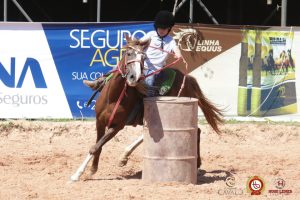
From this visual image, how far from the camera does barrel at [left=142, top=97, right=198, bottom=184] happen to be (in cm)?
881

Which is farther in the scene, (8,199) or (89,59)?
(89,59)

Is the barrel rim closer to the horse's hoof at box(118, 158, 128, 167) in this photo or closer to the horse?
the horse

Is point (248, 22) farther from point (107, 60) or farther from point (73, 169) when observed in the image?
point (73, 169)

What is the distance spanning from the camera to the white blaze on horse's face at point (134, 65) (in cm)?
839

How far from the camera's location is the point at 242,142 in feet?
43.1

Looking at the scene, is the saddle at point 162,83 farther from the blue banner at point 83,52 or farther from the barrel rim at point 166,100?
the blue banner at point 83,52

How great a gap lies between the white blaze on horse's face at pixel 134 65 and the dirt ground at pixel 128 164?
138cm

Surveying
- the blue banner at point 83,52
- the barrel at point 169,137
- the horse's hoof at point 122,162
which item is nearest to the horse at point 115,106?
the barrel at point 169,137

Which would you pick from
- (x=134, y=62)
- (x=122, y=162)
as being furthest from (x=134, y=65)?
(x=122, y=162)

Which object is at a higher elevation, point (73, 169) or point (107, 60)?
point (107, 60)

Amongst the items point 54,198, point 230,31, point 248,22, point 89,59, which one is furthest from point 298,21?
point 54,198

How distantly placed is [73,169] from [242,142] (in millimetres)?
4138

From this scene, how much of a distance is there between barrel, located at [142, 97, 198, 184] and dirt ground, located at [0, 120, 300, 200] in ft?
0.59

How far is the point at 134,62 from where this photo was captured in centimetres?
848
